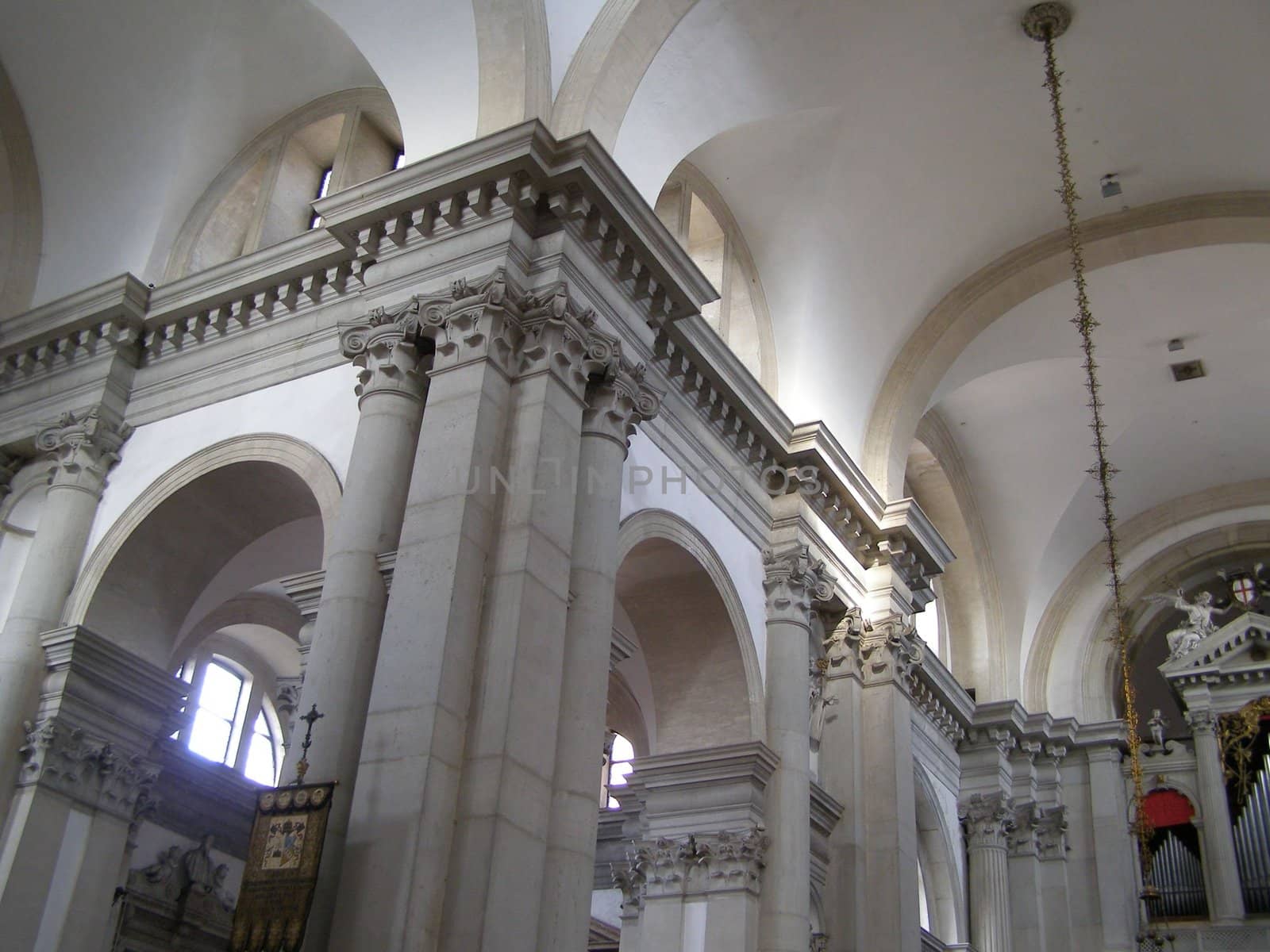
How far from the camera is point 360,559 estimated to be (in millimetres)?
9266

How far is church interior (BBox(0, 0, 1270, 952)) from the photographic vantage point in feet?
28.9

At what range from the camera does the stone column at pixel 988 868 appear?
18.0m

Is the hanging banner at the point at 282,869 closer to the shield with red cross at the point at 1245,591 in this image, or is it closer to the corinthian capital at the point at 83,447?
the corinthian capital at the point at 83,447

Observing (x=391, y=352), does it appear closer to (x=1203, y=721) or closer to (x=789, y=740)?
(x=789, y=740)

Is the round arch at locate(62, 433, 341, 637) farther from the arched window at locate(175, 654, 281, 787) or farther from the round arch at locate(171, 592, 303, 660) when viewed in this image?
the arched window at locate(175, 654, 281, 787)

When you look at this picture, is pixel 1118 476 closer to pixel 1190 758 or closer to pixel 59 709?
pixel 1190 758

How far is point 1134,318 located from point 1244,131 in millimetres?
3271

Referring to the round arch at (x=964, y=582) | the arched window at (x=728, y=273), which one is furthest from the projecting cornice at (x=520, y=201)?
the round arch at (x=964, y=582)

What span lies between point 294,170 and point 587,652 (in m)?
7.07

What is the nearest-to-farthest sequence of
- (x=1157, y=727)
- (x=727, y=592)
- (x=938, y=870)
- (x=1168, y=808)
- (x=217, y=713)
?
(x=727, y=592), (x=217, y=713), (x=938, y=870), (x=1168, y=808), (x=1157, y=727)

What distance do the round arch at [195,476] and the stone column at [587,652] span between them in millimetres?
2224

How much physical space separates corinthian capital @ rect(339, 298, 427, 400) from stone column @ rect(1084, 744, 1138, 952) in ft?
43.8

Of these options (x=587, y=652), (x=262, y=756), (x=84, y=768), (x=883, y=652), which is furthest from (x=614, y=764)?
(x=587, y=652)

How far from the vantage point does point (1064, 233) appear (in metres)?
15.4
